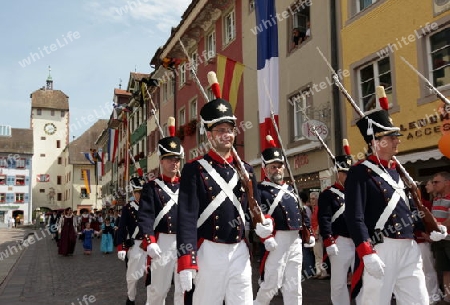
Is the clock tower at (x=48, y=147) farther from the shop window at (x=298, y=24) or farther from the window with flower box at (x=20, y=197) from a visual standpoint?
the shop window at (x=298, y=24)

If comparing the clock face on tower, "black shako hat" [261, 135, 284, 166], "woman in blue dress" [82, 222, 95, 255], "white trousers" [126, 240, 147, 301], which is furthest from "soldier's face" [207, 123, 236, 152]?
the clock face on tower

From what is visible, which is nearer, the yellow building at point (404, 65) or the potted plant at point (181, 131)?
the yellow building at point (404, 65)

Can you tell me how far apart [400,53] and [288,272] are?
286 inches

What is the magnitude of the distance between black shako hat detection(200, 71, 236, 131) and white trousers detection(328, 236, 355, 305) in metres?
3.16

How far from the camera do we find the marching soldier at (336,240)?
679 cm

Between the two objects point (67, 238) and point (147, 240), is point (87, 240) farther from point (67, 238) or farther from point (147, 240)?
point (147, 240)

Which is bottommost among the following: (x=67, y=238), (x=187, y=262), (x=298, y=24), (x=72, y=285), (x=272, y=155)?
(x=72, y=285)

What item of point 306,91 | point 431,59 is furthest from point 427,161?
point 306,91

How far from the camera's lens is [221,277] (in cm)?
424

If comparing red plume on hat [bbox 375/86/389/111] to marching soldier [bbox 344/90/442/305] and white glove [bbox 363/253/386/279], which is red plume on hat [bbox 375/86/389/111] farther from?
white glove [bbox 363/253/386/279]

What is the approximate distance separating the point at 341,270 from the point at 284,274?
0.91 m

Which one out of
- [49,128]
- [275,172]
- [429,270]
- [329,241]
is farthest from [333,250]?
[49,128]

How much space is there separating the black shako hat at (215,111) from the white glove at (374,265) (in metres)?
1.65

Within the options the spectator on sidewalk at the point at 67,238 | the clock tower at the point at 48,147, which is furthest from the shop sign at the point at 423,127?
the clock tower at the point at 48,147
